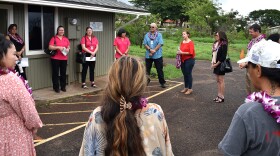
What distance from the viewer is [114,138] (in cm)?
213

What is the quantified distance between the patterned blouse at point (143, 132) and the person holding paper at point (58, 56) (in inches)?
280

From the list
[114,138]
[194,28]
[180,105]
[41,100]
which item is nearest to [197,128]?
[180,105]

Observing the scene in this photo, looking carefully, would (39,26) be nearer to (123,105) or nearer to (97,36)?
(97,36)

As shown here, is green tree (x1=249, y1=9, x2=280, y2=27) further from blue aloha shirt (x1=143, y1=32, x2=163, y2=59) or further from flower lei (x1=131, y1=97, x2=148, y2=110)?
flower lei (x1=131, y1=97, x2=148, y2=110)

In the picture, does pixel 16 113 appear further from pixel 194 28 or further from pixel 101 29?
pixel 194 28

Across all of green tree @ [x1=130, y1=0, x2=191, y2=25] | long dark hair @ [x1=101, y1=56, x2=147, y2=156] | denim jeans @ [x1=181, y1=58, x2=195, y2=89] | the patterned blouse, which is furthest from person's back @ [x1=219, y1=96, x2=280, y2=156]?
green tree @ [x1=130, y1=0, x2=191, y2=25]

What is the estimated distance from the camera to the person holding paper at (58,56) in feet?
29.7

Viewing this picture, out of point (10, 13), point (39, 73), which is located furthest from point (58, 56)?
point (10, 13)

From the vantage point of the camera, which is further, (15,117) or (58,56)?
(58,56)

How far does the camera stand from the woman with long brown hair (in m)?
2.12

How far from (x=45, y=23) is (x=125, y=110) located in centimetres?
813

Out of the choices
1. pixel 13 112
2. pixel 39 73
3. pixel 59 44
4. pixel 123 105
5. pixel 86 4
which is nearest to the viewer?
pixel 123 105

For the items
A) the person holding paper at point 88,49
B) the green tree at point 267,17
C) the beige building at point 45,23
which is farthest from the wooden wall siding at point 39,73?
the green tree at point 267,17

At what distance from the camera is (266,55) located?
2027mm
